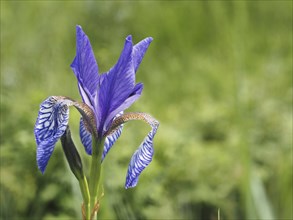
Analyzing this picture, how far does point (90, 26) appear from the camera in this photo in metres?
2.88

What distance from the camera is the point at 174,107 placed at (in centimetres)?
338

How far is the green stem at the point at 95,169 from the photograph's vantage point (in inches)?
50.5

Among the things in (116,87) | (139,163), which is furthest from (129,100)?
(139,163)

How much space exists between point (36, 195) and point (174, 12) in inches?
99.0

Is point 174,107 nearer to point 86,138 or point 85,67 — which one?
point 86,138

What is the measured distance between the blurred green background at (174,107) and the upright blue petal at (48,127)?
1.75 feet

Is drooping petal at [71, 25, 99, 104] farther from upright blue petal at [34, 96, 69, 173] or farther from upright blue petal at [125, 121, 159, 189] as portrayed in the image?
upright blue petal at [125, 121, 159, 189]

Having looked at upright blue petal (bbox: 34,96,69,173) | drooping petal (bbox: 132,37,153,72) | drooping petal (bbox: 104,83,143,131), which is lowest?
upright blue petal (bbox: 34,96,69,173)

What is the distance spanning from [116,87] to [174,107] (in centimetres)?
209

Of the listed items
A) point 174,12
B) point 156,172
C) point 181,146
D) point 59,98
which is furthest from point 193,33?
point 59,98

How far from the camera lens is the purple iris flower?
1.24 meters

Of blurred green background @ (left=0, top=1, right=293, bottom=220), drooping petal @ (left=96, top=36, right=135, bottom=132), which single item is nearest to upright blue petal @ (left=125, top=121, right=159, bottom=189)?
drooping petal @ (left=96, top=36, right=135, bottom=132)

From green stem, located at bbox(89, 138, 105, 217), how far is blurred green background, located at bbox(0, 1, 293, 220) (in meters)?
0.41

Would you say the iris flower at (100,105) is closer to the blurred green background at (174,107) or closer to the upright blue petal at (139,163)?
the upright blue petal at (139,163)
